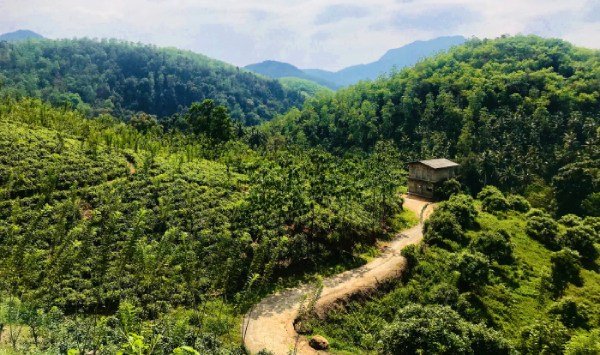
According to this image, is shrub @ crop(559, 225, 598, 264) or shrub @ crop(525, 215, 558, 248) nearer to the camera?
shrub @ crop(559, 225, 598, 264)

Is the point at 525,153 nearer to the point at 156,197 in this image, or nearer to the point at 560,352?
the point at 560,352

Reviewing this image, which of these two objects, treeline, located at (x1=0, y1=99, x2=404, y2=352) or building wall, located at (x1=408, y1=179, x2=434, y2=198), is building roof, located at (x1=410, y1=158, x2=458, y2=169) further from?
treeline, located at (x1=0, y1=99, x2=404, y2=352)

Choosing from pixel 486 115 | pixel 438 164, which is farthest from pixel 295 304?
pixel 486 115

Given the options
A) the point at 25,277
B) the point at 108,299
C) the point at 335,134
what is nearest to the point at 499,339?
the point at 108,299

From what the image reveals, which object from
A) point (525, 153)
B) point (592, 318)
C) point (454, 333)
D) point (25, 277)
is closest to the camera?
point (25, 277)

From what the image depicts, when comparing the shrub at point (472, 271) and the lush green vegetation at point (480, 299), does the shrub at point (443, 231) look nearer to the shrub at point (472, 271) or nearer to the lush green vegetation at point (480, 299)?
the lush green vegetation at point (480, 299)

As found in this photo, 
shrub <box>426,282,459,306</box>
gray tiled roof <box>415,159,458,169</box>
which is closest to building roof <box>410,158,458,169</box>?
gray tiled roof <box>415,159,458,169</box>

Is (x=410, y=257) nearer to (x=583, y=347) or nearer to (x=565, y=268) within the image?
(x=565, y=268)
